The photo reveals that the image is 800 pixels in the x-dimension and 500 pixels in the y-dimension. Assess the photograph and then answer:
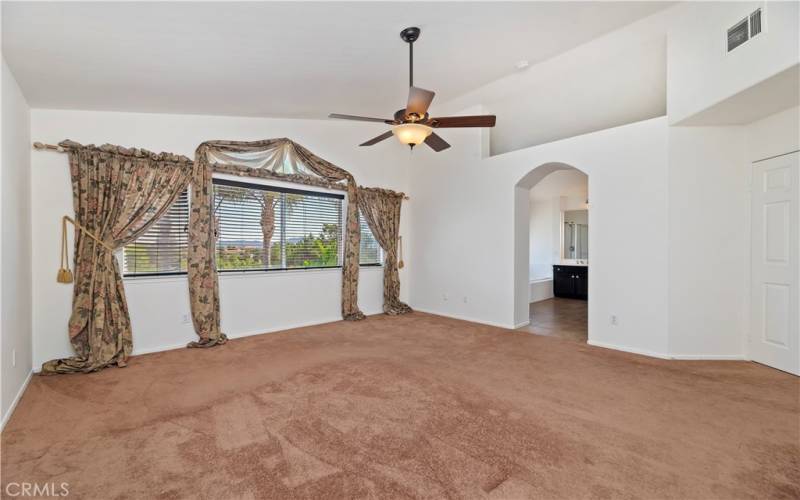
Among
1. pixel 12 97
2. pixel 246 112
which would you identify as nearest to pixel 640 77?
pixel 246 112

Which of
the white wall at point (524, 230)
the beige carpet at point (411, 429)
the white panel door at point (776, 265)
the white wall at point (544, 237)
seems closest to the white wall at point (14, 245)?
the beige carpet at point (411, 429)

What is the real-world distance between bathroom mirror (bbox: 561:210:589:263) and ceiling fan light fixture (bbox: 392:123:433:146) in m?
6.63

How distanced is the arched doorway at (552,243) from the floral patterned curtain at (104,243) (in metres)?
4.76

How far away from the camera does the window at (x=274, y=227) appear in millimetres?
4566

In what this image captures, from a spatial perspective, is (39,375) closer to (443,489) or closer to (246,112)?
(246,112)

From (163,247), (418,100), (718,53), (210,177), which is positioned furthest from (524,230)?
(163,247)

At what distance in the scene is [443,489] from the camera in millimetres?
1714

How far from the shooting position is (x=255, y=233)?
4836 mm

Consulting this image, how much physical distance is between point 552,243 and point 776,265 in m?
5.09

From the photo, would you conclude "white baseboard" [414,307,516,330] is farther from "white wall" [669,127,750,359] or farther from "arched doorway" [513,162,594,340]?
"white wall" [669,127,750,359]

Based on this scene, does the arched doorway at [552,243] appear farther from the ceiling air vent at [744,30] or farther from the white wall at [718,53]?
the ceiling air vent at [744,30]

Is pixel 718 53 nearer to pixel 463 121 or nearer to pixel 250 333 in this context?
pixel 463 121

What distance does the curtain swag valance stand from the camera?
3.48m

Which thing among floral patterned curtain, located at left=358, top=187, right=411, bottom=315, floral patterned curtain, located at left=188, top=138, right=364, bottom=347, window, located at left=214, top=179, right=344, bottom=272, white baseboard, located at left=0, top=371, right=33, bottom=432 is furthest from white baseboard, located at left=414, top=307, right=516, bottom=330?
white baseboard, located at left=0, top=371, right=33, bottom=432
